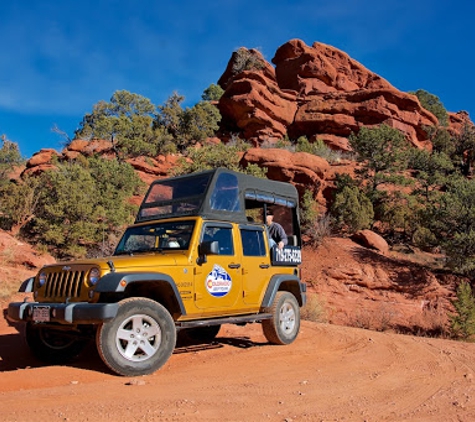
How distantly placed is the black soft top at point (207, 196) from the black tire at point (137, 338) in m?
→ 1.74

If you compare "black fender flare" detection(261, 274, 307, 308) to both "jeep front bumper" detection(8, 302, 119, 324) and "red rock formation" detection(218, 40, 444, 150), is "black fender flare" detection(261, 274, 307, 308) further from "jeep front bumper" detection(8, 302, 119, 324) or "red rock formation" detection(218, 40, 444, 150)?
"red rock formation" detection(218, 40, 444, 150)

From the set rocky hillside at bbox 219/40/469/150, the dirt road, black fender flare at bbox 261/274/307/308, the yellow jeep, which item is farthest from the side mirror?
rocky hillside at bbox 219/40/469/150

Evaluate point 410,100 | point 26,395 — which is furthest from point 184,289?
point 410,100

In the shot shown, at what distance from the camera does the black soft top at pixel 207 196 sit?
22.4 feet

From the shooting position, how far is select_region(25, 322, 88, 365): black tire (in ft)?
20.5

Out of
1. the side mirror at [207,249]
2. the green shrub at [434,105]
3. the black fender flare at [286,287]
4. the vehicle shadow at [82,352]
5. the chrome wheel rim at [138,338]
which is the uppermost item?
the green shrub at [434,105]

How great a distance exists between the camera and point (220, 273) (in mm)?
6508

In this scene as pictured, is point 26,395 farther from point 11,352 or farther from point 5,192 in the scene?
point 5,192

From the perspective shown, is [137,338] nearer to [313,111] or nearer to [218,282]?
[218,282]

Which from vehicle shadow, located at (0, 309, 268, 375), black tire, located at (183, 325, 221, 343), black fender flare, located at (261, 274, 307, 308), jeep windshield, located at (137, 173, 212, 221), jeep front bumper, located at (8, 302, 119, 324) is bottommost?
vehicle shadow, located at (0, 309, 268, 375)

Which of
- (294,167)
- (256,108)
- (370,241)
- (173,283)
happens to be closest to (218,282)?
(173,283)

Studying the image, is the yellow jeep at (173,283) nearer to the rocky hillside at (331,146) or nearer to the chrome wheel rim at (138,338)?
→ the chrome wheel rim at (138,338)

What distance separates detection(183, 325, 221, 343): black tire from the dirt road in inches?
17.7

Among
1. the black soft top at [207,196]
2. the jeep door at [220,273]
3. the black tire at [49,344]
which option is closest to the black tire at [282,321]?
the jeep door at [220,273]
